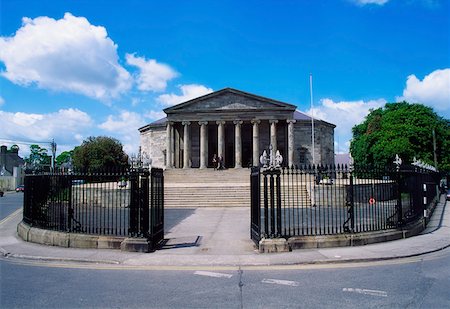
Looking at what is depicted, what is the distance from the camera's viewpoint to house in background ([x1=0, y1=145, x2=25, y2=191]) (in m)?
72.5

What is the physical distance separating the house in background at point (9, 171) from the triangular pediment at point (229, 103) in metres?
38.1

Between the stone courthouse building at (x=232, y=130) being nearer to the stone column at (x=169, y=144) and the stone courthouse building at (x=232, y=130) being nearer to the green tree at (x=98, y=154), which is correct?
the stone column at (x=169, y=144)

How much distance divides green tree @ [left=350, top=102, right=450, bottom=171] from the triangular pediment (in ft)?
47.4

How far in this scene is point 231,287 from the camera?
6.93 m

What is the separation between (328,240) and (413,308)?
502cm

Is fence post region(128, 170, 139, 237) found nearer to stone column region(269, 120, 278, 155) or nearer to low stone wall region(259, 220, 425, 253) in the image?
low stone wall region(259, 220, 425, 253)

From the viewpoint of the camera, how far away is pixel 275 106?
164 feet

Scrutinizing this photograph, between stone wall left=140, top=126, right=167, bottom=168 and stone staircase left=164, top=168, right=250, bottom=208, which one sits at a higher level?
stone wall left=140, top=126, right=167, bottom=168

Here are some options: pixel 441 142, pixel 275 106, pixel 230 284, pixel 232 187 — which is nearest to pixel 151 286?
pixel 230 284

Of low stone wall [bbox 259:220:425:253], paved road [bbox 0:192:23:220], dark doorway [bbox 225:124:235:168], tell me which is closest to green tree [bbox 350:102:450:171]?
dark doorway [bbox 225:124:235:168]

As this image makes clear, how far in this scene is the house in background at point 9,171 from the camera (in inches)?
2854

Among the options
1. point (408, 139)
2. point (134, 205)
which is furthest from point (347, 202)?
point (408, 139)

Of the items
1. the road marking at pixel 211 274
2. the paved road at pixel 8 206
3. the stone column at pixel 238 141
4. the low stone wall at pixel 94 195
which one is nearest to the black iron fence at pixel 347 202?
the road marking at pixel 211 274

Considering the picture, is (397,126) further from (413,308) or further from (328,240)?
(413,308)
